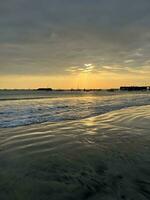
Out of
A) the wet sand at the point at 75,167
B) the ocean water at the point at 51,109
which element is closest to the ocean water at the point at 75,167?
the wet sand at the point at 75,167

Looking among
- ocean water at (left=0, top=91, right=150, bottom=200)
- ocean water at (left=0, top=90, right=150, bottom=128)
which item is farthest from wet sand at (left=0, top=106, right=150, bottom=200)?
ocean water at (left=0, top=90, right=150, bottom=128)

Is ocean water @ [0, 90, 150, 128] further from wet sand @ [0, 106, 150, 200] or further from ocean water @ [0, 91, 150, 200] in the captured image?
ocean water @ [0, 91, 150, 200]

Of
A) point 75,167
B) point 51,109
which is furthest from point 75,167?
point 51,109

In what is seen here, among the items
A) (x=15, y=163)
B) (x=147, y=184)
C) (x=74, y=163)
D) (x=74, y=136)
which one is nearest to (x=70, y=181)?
(x=74, y=163)

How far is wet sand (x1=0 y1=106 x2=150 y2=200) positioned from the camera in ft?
14.1

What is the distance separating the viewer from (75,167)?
18.7 ft

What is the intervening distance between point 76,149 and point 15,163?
2.16 meters

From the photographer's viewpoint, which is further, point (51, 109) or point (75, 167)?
point (51, 109)

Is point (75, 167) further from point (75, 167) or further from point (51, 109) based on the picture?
point (51, 109)

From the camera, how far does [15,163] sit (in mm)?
6102

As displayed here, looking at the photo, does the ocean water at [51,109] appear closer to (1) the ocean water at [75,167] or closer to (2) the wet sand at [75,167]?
(2) the wet sand at [75,167]

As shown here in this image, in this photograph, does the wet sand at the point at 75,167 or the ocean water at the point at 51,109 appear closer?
the wet sand at the point at 75,167

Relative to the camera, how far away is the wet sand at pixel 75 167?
4.29 metres

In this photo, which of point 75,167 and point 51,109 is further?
point 51,109
